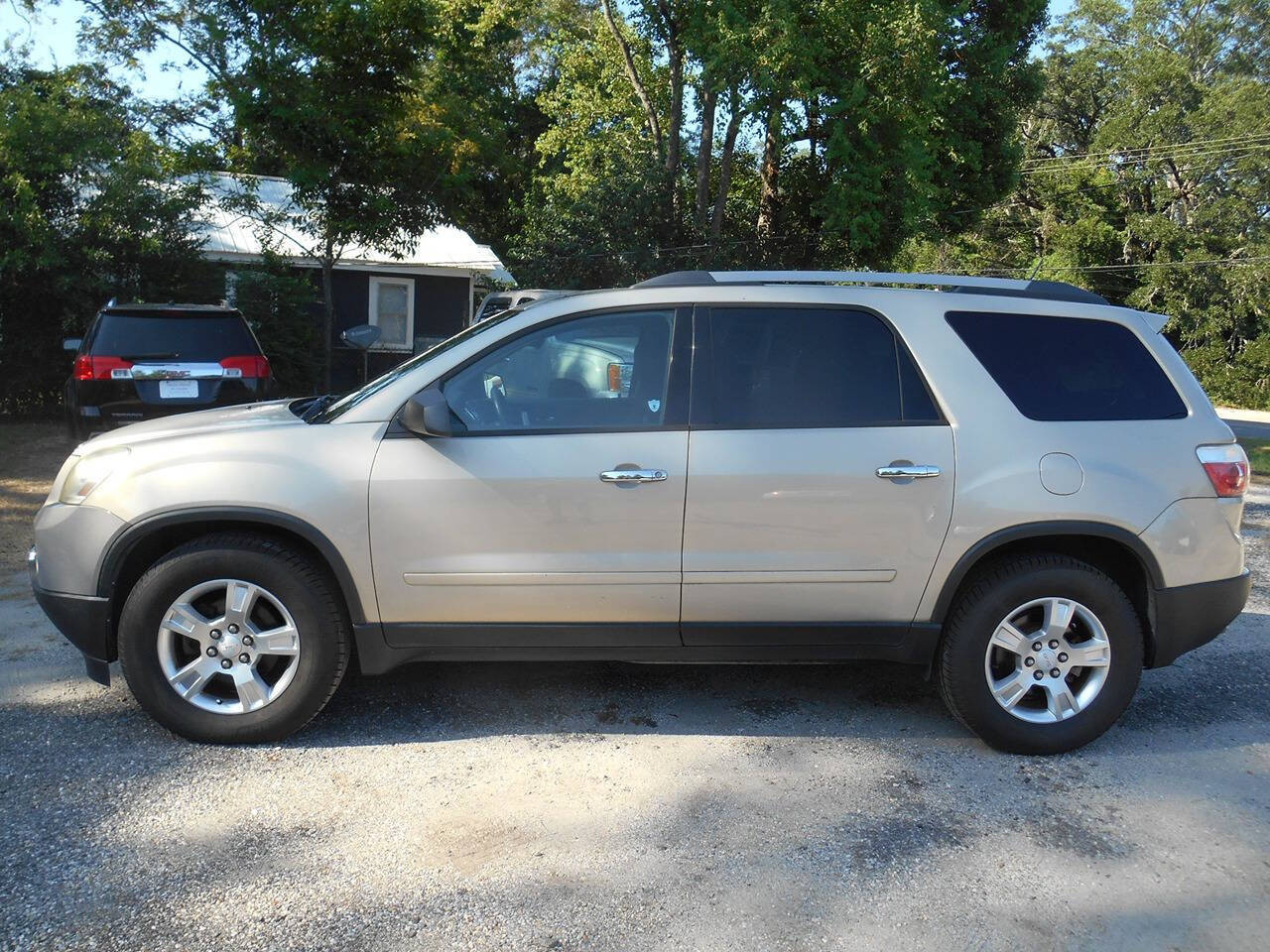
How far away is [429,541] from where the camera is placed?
13.8 feet

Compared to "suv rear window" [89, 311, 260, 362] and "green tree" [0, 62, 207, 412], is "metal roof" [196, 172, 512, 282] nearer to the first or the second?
"green tree" [0, 62, 207, 412]

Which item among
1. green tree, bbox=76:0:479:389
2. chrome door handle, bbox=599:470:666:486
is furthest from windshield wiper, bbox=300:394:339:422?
green tree, bbox=76:0:479:389

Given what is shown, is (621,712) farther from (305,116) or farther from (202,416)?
(305,116)

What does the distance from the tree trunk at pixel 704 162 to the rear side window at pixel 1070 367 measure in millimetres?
16369

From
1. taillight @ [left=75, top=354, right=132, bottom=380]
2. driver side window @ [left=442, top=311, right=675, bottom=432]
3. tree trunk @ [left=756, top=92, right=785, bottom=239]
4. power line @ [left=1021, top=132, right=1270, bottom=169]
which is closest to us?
driver side window @ [left=442, top=311, right=675, bottom=432]

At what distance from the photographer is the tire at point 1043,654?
4281 millimetres

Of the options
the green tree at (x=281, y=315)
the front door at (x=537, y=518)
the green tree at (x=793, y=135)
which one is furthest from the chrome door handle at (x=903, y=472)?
the green tree at (x=793, y=135)

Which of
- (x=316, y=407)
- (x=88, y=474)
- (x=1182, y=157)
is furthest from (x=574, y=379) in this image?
(x=1182, y=157)

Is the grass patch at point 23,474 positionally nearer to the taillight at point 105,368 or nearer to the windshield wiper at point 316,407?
the taillight at point 105,368

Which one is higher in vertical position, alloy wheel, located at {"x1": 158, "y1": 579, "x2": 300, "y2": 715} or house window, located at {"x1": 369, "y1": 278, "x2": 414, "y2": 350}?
house window, located at {"x1": 369, "y1": 278, "x2": 414, "y2": 350}

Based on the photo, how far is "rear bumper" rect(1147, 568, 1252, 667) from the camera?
4.34 meters

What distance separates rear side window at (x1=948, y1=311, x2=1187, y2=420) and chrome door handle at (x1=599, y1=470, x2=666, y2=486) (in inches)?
56.6

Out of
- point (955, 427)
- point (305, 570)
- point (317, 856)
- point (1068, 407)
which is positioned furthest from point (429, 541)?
point (1068, 407)

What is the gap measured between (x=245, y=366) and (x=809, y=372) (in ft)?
22.8
